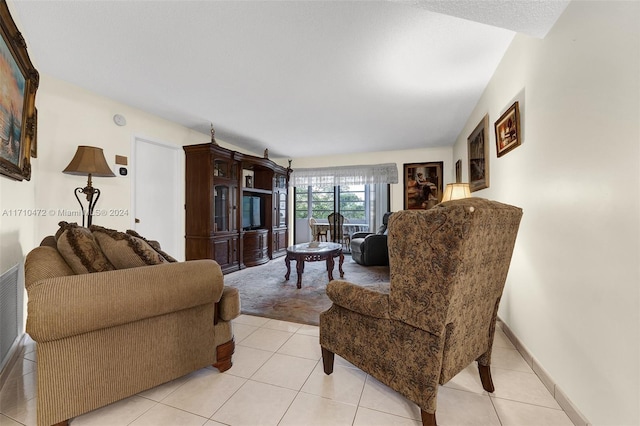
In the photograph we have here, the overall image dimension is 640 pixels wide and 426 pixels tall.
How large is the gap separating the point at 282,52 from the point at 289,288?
2554 mm

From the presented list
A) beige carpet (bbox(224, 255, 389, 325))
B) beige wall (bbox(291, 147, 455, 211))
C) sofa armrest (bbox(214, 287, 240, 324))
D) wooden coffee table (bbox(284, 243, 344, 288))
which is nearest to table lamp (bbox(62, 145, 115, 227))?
beige carpet (bbox(224, 255, 389, 325))

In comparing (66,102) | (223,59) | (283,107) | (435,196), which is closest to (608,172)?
(223,59)

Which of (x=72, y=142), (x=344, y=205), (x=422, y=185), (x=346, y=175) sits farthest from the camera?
(x=344, y=205)

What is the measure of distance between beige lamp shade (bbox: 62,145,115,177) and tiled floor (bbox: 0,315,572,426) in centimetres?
151

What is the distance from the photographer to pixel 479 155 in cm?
303

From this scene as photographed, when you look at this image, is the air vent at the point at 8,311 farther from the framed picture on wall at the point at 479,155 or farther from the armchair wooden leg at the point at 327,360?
the framed picture on wall at the point at 479,155

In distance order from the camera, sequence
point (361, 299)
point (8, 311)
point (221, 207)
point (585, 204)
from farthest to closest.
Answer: point (221, 207)
point (8, 311)
point (361, 299)
point (585, 204)

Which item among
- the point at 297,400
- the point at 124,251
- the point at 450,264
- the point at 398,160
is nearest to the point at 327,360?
the point at 297,400

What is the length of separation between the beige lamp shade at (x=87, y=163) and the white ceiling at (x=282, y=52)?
70 cm

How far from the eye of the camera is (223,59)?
7.34 ft

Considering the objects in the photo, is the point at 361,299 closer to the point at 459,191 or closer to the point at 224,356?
the point at 224,356

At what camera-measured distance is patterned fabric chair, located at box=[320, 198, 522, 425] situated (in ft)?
3.40

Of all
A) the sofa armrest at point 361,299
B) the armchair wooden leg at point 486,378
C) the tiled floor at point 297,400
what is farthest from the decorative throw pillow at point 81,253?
the armchair wooden leg at point 486,378

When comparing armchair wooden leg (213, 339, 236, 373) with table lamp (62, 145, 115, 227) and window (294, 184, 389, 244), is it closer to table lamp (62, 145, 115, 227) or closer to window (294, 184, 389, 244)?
table lamp (62, 145, 115, 227)
